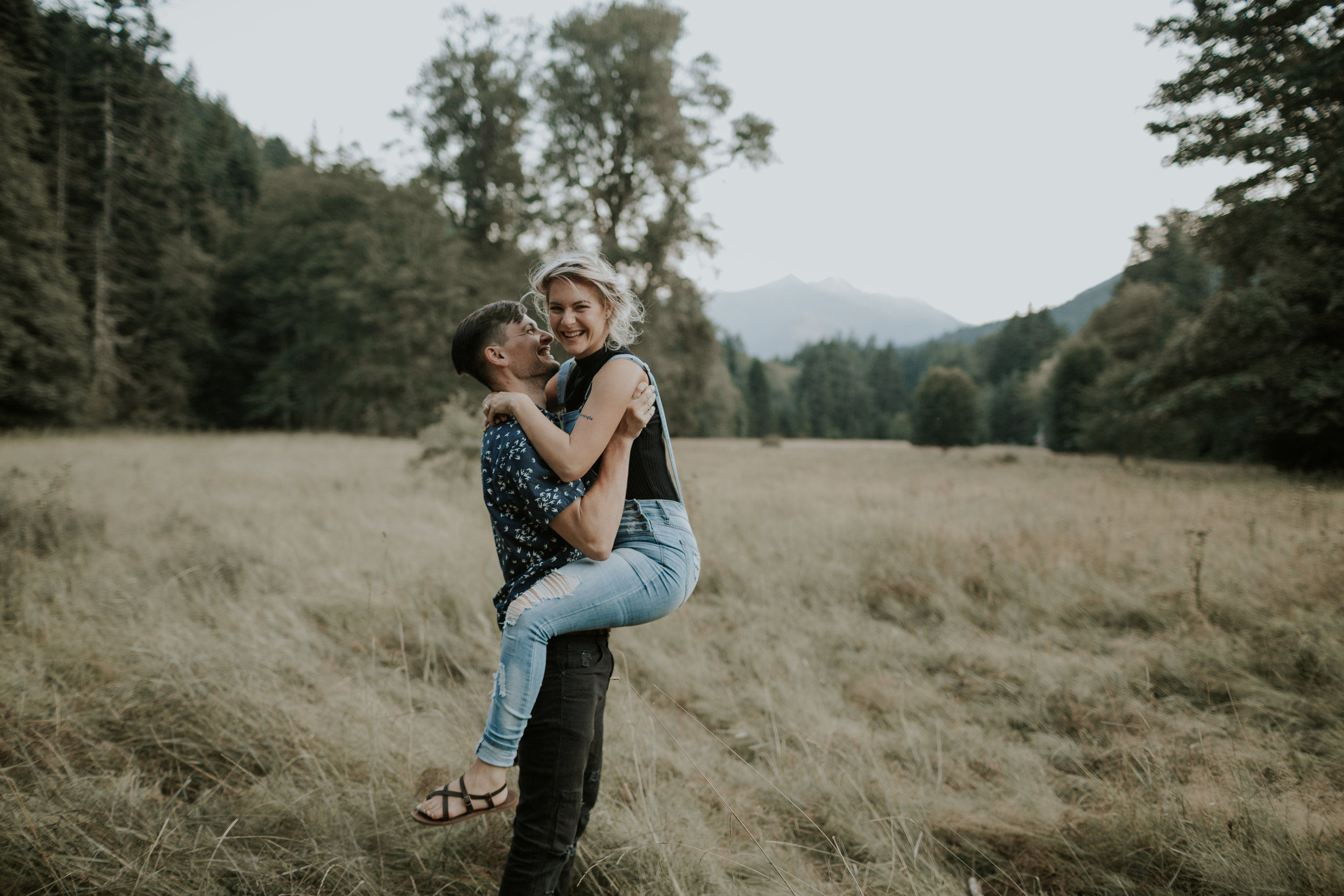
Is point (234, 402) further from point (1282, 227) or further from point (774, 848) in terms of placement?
point (1282, 227)

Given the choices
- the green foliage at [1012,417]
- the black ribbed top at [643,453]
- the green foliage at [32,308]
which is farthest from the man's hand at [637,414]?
the green foliage at [1012,417]

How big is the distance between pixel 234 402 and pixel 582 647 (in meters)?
37.3

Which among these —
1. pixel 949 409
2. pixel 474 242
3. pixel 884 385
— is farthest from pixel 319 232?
pixel 884 385

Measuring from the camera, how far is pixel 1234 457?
24.9m

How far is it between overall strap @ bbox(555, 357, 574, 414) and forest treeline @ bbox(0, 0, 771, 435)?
15.5 m

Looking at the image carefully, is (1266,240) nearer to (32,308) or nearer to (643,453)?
(643,453)

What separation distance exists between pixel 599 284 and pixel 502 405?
0.43m

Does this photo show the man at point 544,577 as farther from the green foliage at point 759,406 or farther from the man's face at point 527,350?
the green foliage at point 759,406

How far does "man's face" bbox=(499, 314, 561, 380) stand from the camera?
167cm

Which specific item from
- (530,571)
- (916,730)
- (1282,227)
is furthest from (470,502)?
(1282,227)

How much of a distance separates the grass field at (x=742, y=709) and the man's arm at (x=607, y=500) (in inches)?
50.0

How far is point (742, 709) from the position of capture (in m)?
3.62

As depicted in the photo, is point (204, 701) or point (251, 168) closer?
point (204, 701)

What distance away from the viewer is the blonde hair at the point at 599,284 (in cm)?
163
